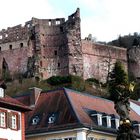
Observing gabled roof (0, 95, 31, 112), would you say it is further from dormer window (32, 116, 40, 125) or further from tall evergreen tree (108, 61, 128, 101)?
tall evergreen tree (108, 61, 128, 101)

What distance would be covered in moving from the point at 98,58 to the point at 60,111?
211ft


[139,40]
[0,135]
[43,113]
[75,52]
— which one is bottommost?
[0,135]

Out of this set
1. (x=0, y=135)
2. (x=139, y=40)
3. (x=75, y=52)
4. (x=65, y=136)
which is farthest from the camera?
(x=139, y=40)

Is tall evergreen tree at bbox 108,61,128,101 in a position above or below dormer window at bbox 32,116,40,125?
below

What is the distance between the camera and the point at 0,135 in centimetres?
4259

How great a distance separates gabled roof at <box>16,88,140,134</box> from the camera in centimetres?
4900

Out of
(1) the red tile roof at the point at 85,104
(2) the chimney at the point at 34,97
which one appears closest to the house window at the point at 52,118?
(1) the red tile roof at the point at 85,104

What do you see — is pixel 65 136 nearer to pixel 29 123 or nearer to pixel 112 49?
pixel 29 123

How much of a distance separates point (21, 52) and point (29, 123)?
59.4 m

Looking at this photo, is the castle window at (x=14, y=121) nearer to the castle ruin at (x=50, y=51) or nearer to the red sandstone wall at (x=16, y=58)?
the castle ruin at (x=50, y=51)

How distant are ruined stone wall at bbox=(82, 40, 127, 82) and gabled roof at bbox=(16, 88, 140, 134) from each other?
5402 centimetres

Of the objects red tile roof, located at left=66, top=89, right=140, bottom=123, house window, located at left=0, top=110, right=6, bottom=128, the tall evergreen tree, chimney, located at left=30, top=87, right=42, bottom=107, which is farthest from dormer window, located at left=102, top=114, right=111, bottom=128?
the tall evergreen tree

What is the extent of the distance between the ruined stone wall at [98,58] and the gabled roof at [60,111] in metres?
54.0

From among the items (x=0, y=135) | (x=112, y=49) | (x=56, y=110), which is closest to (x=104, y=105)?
(x=56, y=110)
